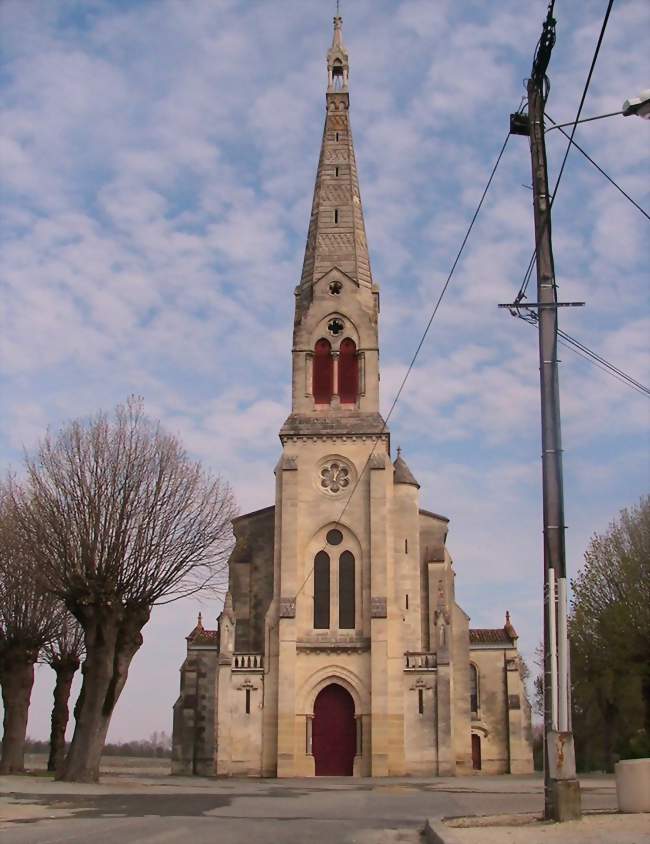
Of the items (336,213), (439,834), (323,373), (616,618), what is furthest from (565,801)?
(336,213)

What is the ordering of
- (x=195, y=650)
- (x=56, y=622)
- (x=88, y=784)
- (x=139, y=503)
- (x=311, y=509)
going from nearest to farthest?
(x=88, y=784) → (x=139, y=503) → (x=56, y=622) → (x=311, y=509) → (x=195, y=650)

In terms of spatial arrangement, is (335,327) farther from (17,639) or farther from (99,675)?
(99,675)

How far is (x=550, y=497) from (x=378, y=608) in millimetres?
28587

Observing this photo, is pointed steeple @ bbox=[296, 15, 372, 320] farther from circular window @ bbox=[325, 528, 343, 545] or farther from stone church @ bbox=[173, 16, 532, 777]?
circular window @ bbox=[325, 528, 343, 545]

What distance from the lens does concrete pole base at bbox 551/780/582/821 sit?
1622cm

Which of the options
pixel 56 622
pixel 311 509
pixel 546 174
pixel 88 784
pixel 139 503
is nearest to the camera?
pixel 546 174

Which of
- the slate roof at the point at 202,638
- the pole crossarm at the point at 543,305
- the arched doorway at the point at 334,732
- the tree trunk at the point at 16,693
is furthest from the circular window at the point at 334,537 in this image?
the pole crossarm at the point at 543,305

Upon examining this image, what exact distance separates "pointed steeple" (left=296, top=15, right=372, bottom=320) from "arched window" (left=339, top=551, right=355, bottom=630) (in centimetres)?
1300

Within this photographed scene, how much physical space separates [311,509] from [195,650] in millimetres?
10736

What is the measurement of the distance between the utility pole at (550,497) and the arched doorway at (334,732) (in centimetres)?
2961

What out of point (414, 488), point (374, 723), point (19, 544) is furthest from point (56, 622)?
point (414, 488)

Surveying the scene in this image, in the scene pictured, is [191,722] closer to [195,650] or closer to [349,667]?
[195,650]

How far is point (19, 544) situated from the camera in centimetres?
3688

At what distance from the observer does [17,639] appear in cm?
4322
